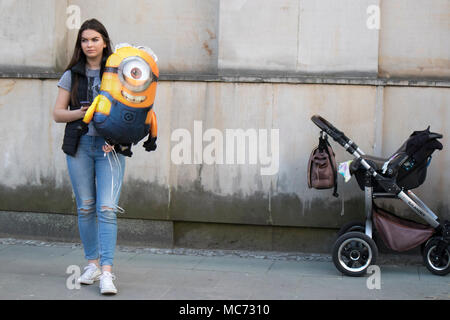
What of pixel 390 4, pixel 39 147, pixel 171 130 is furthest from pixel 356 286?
pixel 39 147

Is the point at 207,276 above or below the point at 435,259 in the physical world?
below

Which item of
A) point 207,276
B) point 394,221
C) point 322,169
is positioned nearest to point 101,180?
point 207,276

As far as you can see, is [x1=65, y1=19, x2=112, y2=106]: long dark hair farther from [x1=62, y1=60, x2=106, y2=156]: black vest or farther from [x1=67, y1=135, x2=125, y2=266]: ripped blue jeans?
[x1=67, y1=135, x2=125, y2=266]: ripped blue jeans

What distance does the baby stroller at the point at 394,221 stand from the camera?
5879mm

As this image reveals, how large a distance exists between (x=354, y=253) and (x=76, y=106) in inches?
107

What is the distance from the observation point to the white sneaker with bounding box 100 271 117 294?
5020mm

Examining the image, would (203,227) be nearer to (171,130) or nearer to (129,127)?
(171,130)

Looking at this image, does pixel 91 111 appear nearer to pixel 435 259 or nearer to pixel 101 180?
pixel 101 180

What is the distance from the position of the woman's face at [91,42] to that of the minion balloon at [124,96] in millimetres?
257

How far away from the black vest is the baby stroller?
A: 223 cm

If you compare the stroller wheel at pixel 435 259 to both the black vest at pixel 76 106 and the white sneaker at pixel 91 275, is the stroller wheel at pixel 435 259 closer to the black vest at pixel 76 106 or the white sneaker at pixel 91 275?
the white sneaker at pixel 91 275

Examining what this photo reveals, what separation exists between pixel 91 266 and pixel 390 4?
A: 13.2 ft

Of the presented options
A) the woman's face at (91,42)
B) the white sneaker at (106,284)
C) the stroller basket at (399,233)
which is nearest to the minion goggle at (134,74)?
the woman's face at (91,42)

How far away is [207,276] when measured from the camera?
5.91m
